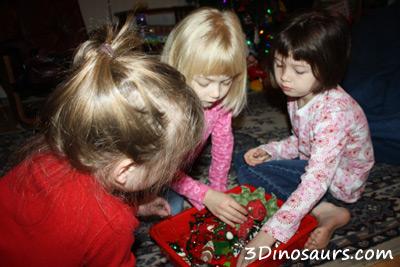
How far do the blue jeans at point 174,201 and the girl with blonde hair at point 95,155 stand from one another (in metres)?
0.46

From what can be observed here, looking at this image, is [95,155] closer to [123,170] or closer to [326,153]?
[123,170]

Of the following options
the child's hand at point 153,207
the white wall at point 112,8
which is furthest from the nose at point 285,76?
the white wall at point 112,8

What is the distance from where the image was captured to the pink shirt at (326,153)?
2.63ft

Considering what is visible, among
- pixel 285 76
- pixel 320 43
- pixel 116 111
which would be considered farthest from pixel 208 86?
pixel 116 111

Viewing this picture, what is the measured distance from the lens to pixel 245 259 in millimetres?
747

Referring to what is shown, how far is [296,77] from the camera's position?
0.90 meters

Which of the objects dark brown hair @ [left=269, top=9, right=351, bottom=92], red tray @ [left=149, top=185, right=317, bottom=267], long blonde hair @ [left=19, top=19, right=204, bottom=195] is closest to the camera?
long blonde hair @ [left=19, top=19, right=204, bottom=195]

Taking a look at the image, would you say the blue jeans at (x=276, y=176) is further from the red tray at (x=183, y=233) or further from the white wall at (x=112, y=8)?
the white wall at (x=112, y=8)

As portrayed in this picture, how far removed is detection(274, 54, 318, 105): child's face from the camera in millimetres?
888

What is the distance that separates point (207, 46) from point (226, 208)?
47 cm

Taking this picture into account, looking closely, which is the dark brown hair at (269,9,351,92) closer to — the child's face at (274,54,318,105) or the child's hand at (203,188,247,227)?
the child's face at (274,54,318,105)

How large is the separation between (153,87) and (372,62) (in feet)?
5.20

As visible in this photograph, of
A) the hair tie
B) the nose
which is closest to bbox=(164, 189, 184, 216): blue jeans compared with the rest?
the nose

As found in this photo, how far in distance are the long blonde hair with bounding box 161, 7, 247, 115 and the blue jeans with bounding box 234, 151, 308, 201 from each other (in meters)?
0.37
